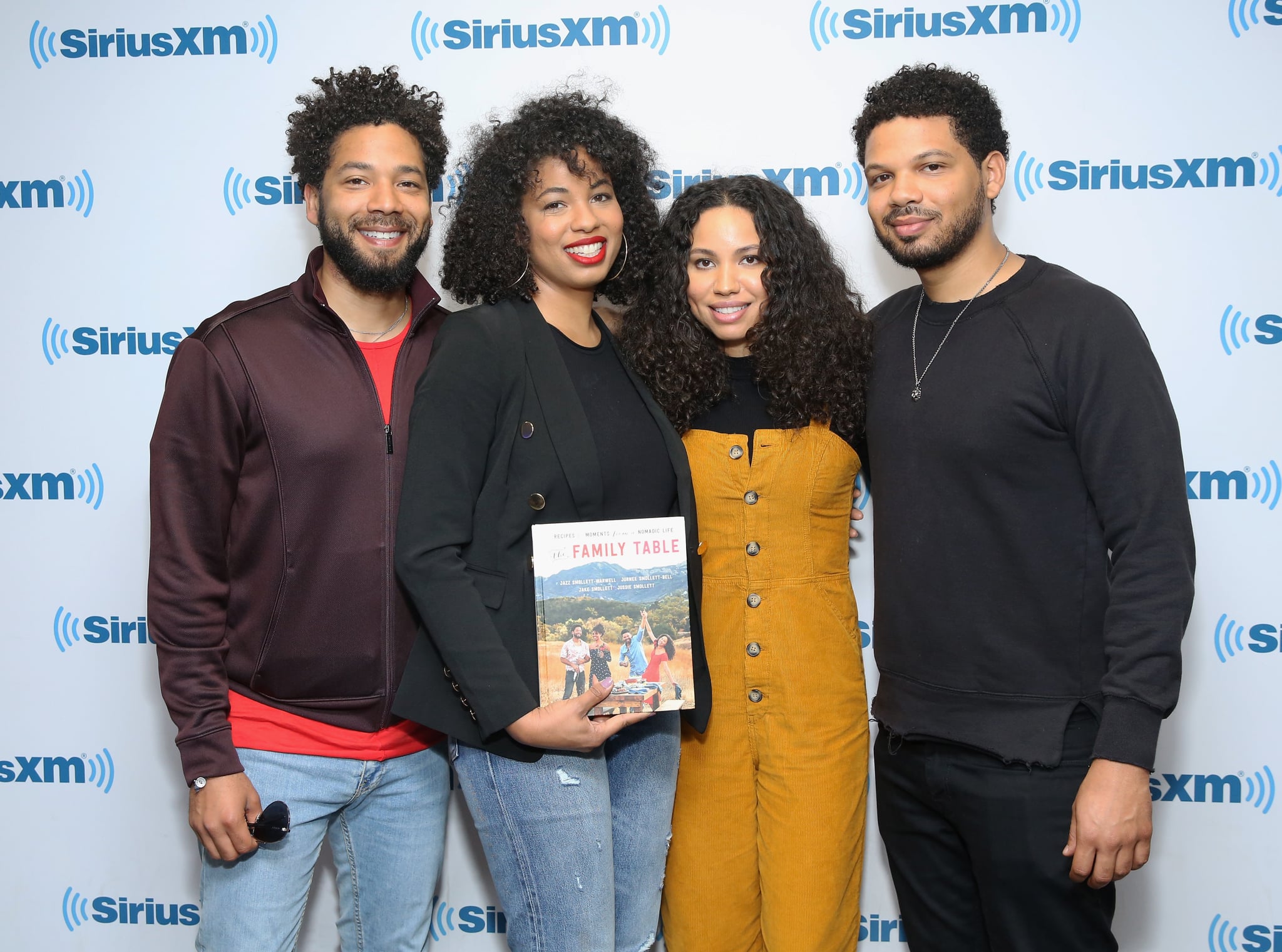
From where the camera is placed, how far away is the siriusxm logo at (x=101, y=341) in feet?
8.78

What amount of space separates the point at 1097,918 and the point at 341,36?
285cm

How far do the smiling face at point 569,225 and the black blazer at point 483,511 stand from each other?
22 cm

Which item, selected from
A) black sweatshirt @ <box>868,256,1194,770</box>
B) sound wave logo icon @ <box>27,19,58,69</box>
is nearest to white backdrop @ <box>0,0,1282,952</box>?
sound wave logo icon @ <box>27,19,58,69</box>

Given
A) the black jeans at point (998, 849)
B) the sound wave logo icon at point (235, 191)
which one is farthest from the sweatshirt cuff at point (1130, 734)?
the sound wave logo icon at point (235, 191)

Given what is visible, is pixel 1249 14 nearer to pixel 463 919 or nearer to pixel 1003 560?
pixel 1003 560

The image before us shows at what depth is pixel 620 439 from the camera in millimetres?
1836

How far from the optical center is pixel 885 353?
2.13 metres

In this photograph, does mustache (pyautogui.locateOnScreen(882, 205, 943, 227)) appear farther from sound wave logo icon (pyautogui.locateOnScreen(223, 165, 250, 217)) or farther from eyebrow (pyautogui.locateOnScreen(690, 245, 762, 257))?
sound wave logo icon (pyautogui.locateOnScreen(223, 165, 250, 217))

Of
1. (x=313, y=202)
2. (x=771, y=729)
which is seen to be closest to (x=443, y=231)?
(x=313, y=202)

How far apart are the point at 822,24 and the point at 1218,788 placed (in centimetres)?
240

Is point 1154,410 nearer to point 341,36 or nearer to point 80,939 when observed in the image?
point 341,36

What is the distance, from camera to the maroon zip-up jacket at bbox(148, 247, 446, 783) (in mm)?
1808

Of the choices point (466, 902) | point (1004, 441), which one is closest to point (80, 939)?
point (466, 902)

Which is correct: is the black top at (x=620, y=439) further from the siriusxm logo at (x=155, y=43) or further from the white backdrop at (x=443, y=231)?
the siriusxm logo at (x=155, y=43)
